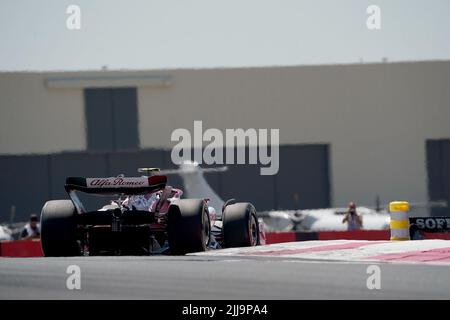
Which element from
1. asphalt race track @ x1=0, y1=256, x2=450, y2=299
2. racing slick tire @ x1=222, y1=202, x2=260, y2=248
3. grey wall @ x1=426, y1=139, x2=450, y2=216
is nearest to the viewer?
asphalt race track @ x1=0, y1=256, x2=450, y2=299

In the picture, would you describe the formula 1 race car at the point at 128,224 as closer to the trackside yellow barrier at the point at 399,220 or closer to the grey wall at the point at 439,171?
the trackside yellow barrier at the point at 399,220

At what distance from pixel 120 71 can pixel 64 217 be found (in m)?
36.7

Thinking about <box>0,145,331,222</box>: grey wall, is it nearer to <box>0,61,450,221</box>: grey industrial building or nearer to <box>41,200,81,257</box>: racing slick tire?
<box>0,61,450,221</box>: grey industrial building

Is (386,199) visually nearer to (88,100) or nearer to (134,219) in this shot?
(88,100)

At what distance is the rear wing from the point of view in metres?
15.4

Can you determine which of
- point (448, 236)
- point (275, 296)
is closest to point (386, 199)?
point (448, 236)

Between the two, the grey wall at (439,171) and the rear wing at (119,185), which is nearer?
the rear wing at (119,185)

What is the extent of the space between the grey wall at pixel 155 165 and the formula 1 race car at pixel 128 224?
1329 inches

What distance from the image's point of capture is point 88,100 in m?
51.8

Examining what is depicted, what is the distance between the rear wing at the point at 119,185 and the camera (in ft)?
50.6

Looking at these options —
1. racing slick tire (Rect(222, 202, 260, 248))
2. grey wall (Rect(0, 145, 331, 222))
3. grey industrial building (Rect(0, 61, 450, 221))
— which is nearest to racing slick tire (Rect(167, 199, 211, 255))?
racing slick tire (Rect(222, 202, 260, 248))

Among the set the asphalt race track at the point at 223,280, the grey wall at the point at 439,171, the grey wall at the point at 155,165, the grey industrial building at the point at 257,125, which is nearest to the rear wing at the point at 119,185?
the asphalt race track at the point at 223,280

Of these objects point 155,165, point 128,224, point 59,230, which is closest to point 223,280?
point 128,224

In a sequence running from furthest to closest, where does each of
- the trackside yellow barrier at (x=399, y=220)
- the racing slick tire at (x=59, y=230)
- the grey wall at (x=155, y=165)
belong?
the grey wall at (x=155, y=165) → the trackside yellow barrier at (x=399, y=220) → the racing slick tire at (x=59, y=230)
